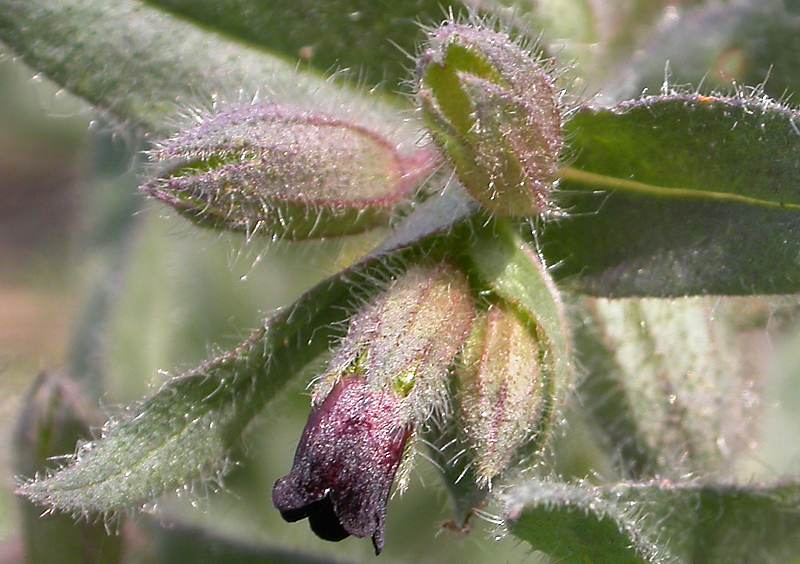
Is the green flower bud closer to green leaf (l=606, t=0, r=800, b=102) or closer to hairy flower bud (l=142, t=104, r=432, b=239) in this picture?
hairy flower bud (l=142, t=104, r=432, b=239)

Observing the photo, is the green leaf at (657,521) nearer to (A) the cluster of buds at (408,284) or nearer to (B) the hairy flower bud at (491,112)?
(A) the cluster of buds at (408,284)

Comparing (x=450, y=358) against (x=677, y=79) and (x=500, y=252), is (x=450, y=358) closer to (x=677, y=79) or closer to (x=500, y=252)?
(x=500, y=252)

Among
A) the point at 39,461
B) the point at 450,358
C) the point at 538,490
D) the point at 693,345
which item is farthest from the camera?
the point at 693,345

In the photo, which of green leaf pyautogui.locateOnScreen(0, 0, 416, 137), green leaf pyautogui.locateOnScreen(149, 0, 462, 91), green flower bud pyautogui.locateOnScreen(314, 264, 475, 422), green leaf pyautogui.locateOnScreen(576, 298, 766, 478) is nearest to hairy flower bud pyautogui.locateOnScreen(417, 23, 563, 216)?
green flower bud pyautogui.locateOnScreen(314, 264, 475, 422)

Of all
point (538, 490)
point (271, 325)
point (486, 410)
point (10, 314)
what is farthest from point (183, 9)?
point (10, 314)

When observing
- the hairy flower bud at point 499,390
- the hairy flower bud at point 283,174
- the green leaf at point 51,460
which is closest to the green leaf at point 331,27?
the hairy flower bud at point 283,174
